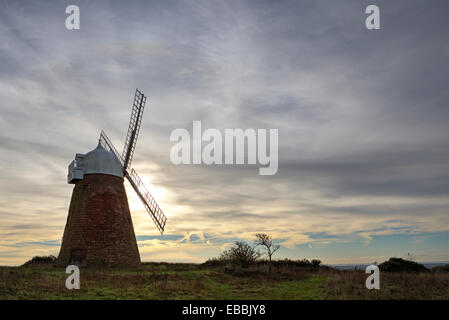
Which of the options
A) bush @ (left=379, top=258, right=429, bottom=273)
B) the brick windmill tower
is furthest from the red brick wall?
bush @ (left=379, top=258, right=429, bottom=273)

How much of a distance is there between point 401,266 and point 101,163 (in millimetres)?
26897

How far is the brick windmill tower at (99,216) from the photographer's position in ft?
89.4

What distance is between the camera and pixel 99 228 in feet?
91.1

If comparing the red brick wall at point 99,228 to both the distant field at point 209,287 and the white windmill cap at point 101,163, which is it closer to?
the white windmill cap at point 101,163

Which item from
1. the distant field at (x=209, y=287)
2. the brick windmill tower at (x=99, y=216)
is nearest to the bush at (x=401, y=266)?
the distant field at (x=209, y=287)

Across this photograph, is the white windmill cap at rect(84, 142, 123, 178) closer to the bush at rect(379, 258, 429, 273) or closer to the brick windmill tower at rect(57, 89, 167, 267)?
the brick windmill tower at rect(57, 89, 167, 267)

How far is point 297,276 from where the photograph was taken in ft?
83.9

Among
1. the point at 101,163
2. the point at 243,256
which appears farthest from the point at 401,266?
the point at 101,163

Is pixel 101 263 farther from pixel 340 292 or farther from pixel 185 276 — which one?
pixel 340 292

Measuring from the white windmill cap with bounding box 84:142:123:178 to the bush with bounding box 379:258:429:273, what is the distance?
24176 mm

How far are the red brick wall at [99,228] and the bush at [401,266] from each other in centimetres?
2108

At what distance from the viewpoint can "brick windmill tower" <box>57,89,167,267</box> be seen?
27.2 m

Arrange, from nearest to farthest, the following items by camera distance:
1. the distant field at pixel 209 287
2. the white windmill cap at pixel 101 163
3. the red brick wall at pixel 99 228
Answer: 1. the distant field at pixel 209 287
2. the red brick wall at pixel 99 228
3. the white windmill cap at pixel 101 163
